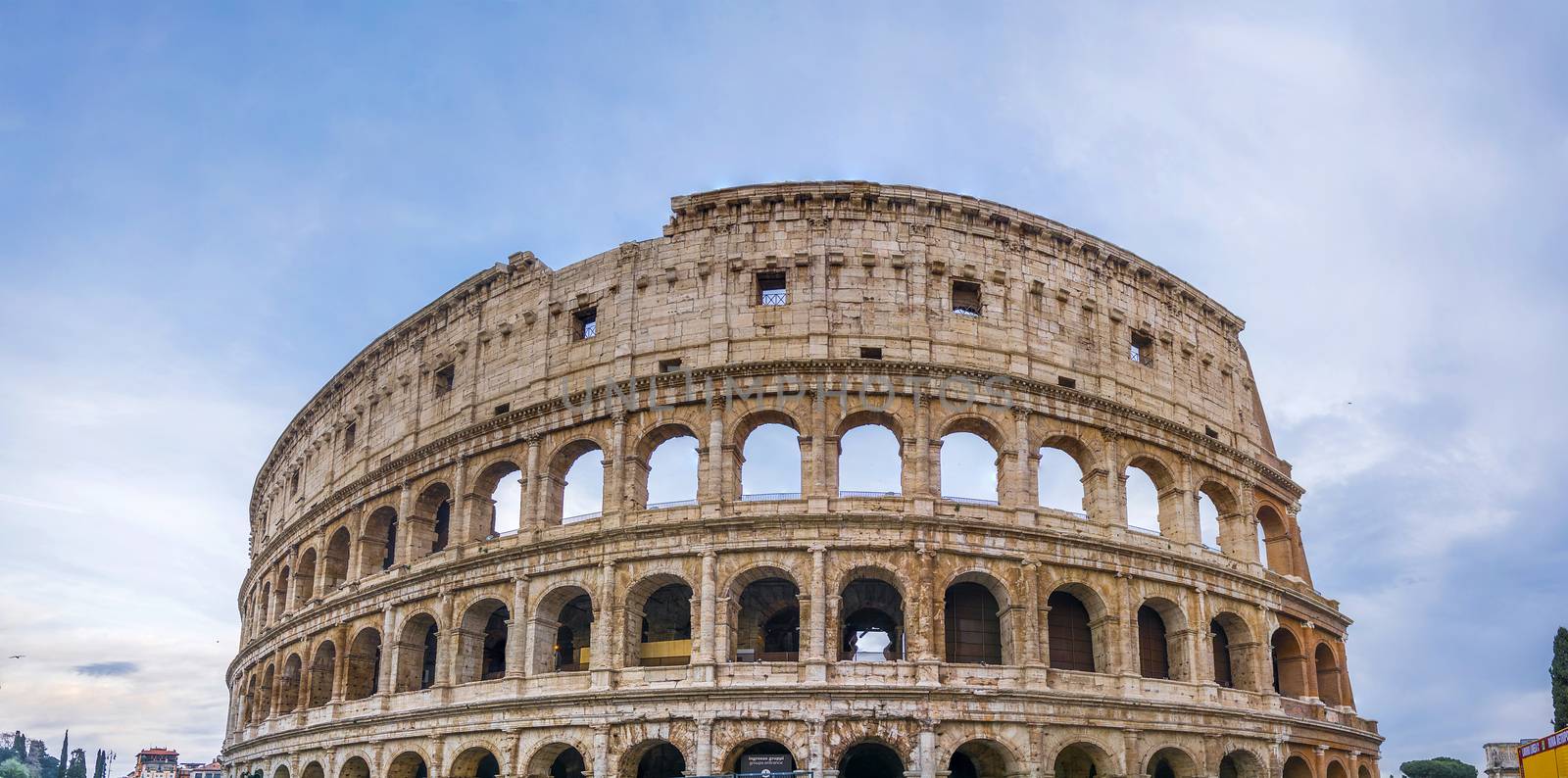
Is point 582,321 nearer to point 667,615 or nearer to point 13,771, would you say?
point 667,615

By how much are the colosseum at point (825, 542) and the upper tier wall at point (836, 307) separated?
10 cm

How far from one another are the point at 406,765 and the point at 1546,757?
1123 inches

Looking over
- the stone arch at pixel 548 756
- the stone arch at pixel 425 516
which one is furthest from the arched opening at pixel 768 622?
the stone arch at pixel 425 516

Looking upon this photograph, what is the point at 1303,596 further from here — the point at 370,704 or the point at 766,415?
the point at 370,704

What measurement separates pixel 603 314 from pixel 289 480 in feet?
65.4

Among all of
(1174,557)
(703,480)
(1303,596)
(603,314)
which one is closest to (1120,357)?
(1174,557)

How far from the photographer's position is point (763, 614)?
31.3 metres

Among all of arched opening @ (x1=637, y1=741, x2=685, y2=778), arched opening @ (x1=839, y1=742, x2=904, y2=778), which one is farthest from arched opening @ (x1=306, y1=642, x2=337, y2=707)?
arched opening @ (x1=839, y1=742, x2=904, y2=778)

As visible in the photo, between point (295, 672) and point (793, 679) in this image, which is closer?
point (793, 679)

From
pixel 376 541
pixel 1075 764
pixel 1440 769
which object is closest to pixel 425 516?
pixel 376 541

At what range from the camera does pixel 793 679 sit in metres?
27.9

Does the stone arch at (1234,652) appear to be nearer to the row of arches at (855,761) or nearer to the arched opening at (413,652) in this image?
the row of arches at (855,761)

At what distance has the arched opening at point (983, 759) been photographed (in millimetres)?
28125

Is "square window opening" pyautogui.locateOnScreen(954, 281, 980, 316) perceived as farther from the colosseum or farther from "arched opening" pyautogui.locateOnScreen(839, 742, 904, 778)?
"arched opening" pyautogui.locateOnScreen(839, 742, 904, 778)
